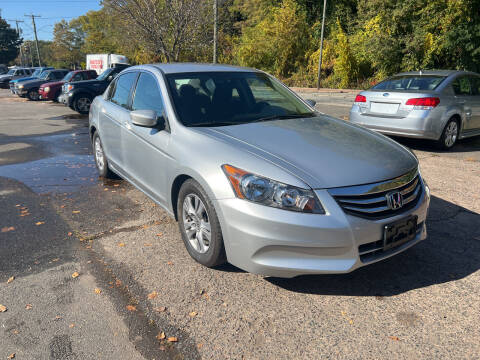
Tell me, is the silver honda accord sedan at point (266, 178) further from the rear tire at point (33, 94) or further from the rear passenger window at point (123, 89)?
the rear tire at point (33, 94)

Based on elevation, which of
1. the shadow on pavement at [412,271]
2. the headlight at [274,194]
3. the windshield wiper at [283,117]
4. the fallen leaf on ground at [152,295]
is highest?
the windshield wiper at [283,117]

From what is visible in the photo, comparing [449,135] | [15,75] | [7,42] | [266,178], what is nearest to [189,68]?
[266,178]

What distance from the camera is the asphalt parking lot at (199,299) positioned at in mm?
2373

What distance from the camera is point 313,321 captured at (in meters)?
2.59

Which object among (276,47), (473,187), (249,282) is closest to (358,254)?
(249,282)

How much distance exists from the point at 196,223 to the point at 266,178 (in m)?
0.85

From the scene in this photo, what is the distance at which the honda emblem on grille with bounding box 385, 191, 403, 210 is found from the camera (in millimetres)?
2750

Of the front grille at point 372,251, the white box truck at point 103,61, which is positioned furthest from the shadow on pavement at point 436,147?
the white box truck at point 103,61

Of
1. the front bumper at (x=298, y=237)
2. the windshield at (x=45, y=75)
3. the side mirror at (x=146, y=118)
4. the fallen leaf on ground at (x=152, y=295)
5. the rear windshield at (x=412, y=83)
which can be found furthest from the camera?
the windshield at (x=45, y=75)

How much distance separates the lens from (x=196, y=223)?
3.21 m

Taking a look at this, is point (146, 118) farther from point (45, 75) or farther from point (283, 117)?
point (45, 75)

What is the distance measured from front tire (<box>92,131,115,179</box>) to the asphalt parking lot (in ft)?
3.94

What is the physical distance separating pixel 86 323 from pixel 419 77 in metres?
7.36

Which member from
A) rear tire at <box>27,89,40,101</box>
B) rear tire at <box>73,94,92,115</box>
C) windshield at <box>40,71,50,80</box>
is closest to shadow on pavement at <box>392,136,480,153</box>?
rear tire at <box>73,94,92,115</box>
